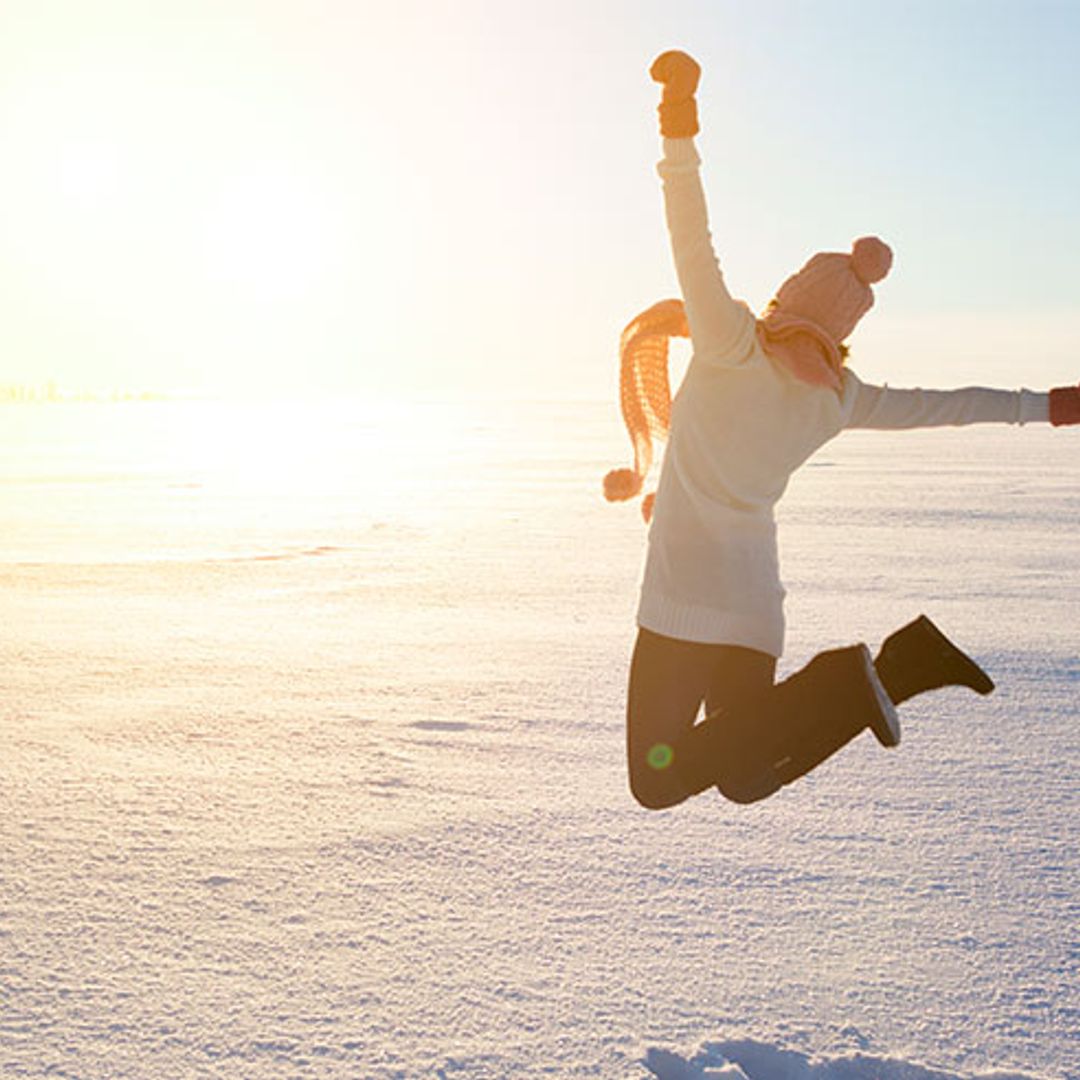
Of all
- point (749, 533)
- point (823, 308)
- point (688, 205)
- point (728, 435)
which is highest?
point (688, 205)

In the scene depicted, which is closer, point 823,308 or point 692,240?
point 692,240


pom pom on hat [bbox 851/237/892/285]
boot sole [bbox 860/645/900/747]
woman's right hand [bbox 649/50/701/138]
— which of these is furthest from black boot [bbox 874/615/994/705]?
woman's right hand [bbox 649/50/701/138]

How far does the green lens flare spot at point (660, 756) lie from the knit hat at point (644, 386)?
52cm

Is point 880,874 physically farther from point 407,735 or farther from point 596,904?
point 407,735

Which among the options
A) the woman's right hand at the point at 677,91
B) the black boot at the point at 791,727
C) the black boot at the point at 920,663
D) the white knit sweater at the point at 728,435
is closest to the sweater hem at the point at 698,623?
the white knit sweater at the point at 728,435

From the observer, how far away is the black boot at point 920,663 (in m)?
2.63

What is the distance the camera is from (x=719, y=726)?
98.6 inches

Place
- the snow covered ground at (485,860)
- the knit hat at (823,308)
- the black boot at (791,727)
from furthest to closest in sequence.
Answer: the snow covered ground at (485,860) → the black boot at (791,727) → the knit hat at (823,308)

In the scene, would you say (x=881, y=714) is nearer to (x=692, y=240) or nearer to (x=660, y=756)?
(x=660, y=756)

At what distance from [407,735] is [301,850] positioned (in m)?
1.43

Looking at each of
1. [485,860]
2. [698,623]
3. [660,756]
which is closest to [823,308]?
[698,623]

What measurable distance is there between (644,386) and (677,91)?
704mm

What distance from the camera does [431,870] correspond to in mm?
3654

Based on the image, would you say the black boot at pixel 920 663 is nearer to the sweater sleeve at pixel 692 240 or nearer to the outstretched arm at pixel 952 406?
the outstretched arm at pixel 952 406
